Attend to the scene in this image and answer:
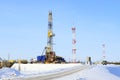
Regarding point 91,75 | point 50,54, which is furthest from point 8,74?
point 50,54

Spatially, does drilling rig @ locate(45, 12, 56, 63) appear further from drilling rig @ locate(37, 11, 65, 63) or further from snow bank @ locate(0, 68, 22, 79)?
snow bank @ locate(0, 68, 22, 79)

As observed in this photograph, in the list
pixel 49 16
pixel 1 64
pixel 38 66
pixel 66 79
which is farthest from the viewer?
pixel 49 16

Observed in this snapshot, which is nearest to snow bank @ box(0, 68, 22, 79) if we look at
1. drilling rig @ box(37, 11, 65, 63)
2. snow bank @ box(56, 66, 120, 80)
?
snow bank @ box(56, 66, 120, 80)

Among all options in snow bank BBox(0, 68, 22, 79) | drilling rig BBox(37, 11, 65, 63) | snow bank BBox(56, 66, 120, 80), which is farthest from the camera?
drilling rig BBox(37, 11, 65, 63)

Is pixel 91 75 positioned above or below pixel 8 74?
below

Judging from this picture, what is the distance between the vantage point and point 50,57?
138m

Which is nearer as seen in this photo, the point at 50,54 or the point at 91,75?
the point at 91,75

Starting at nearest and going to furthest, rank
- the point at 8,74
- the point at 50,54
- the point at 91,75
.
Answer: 1. the point at 91,75
2. the point at 8,74
3. the point at 50,54

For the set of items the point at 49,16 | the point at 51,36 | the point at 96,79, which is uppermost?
the point at 49,16

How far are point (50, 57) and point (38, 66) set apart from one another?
1017 inches

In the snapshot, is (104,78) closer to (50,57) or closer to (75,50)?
(75,50)

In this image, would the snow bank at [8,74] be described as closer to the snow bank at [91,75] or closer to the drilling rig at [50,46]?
the snow bank at [91,75]

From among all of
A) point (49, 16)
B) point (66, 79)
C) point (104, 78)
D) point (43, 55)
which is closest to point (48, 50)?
point (43, 55)

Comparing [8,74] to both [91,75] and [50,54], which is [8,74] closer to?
[91,75]
